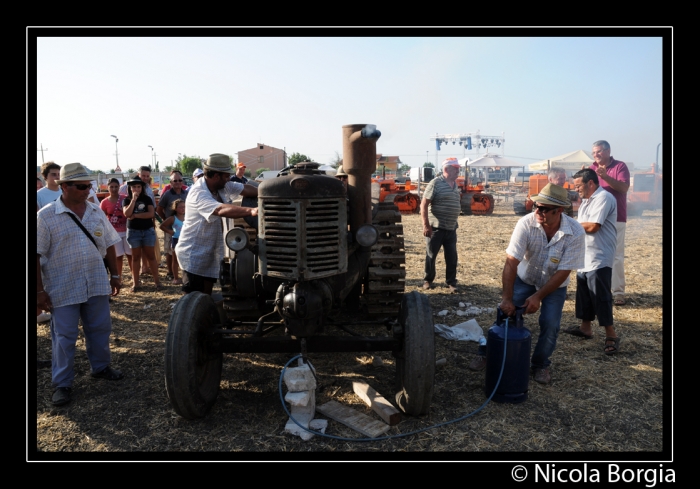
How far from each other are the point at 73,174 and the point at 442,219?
495cm

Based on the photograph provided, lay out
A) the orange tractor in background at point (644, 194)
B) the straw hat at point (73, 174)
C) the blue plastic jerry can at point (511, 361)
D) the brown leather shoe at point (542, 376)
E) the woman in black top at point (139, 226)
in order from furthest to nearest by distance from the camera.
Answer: the orange tractor in background at point (644, 194)
the woman in black top at point (139, 226)
the brown leather shoe at point (542, 376)
the straw hat at point (73, 174)
the blue plastic jerry can at point (511, 361)

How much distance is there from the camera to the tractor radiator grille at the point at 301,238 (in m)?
3.62

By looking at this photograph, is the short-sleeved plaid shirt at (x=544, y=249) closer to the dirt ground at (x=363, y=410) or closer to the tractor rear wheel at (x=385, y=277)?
the dirt ground at (x=363, y=410)

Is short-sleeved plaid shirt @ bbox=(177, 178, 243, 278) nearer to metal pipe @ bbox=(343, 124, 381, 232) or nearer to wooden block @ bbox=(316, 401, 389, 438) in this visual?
metal pipe @ bbox=(343, 124, 381, 232)

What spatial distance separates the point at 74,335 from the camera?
4.36 metres

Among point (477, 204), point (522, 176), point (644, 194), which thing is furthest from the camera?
point (522, 176)

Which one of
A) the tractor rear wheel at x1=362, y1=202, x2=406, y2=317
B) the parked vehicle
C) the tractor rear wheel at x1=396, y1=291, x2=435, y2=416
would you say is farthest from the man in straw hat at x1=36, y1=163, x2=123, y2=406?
the parked vehicle

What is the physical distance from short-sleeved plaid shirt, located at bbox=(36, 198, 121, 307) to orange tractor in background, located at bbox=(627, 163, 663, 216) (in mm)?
20164

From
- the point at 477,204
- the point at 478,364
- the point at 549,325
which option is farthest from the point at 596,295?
the point at 477,204

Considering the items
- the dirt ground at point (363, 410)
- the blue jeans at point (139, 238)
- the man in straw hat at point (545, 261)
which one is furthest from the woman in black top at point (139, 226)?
the man in straw hat at point (545, 261)

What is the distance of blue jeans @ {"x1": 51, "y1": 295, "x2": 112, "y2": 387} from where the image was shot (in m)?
4.29

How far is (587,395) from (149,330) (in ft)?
15.5

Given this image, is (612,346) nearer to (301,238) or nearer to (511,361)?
(511,361)

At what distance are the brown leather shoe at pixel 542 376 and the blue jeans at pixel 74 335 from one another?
3921 millimetres
